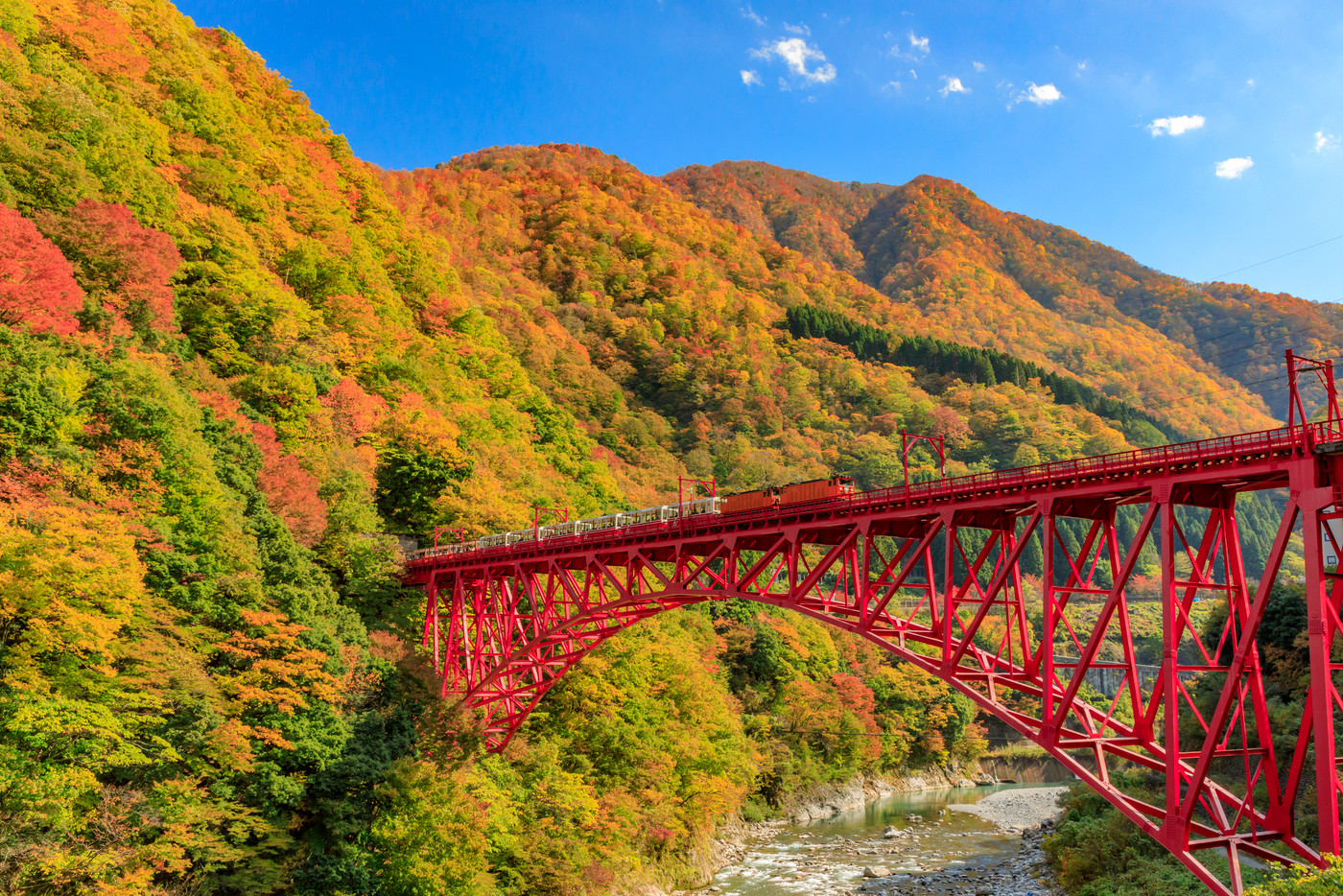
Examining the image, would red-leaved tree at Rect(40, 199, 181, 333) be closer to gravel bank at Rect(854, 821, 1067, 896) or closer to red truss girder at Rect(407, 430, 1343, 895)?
red truss girder at Rect(407, 430, 1343, 895)

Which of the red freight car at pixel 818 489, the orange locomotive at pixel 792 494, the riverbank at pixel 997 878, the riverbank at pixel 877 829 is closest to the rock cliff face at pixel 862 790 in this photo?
the riverbank at pixel 877 829

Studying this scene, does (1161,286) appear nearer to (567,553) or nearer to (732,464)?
(732,464)

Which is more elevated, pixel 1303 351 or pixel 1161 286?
pixel 1161 286

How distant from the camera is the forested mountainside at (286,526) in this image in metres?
21.3

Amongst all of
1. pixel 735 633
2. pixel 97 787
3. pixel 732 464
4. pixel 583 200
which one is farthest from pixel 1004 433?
pixel 97 787

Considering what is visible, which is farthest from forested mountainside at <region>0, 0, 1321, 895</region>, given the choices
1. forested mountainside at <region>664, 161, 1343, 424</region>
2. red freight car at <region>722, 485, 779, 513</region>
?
forested mountainside at <region>664, 161, 1343, 424</region>

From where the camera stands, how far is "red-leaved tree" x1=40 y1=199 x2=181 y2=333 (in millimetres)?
34541

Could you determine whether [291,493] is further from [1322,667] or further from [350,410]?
[1322,667]

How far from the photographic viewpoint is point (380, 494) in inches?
1599

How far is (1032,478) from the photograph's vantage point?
18.8 m

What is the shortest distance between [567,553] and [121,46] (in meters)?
43.2

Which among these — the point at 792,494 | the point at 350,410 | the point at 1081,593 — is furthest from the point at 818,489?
the point at 350,410

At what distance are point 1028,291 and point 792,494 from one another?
150575 mm

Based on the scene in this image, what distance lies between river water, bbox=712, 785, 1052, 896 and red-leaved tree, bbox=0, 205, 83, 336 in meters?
32.5
